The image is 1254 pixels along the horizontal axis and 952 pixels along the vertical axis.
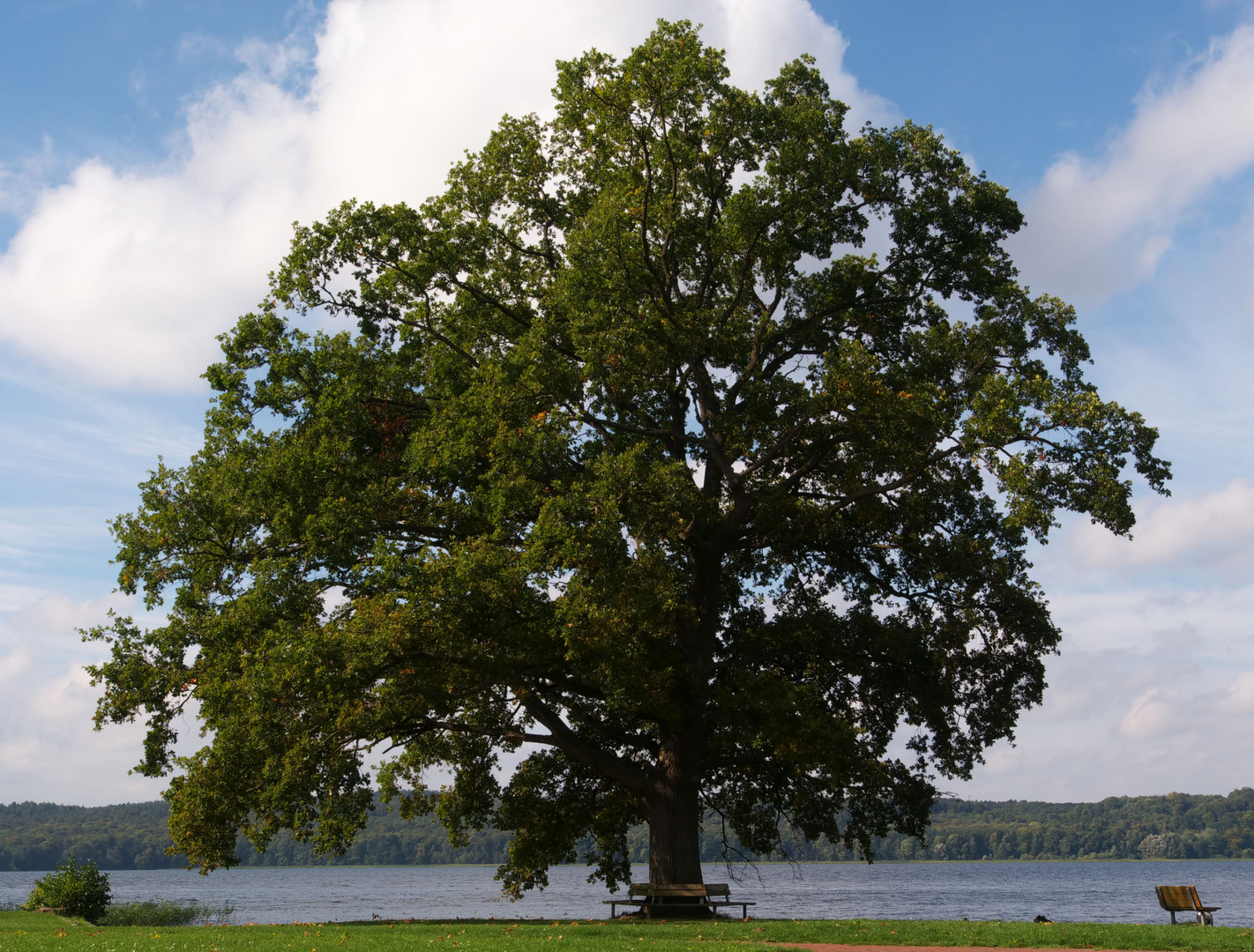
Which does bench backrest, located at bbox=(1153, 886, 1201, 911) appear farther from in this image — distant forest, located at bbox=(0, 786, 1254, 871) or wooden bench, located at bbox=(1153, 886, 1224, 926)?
distant forest, located at bbox=(0, 786, 1254, 871)

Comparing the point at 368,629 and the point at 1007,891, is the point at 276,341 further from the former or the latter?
the point at 1007,891

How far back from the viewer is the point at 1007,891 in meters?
69.5

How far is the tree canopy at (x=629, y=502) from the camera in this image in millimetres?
18156

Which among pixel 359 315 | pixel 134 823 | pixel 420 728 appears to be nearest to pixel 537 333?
pixel 359 315

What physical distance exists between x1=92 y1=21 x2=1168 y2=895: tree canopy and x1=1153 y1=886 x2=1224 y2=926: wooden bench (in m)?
4.52

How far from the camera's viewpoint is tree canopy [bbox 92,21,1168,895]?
1816 centimetres

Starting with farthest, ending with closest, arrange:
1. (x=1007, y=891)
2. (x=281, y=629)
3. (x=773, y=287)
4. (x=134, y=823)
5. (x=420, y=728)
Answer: (x=134, y=823)
(x=1007, y=891)
(x=773, y=287)
(x=420, y=728)
(x=281, y=629)

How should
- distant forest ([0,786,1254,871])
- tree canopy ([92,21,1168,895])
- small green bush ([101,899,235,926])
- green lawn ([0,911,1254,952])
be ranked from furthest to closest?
1. distant forest ([0,786,1254,871])
2. small green bush ([101,899,235,926])
3. tree canopy ([92,21,1168,895])
4. green lawn ([0,911,1254,952])

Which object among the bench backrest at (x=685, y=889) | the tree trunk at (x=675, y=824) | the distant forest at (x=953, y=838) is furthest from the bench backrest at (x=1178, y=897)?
the distant forest at (x=953, y=838)

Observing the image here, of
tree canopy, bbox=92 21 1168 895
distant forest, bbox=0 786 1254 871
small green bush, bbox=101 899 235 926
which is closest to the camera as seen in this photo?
tree canopy, bbox=92 21 1168 895

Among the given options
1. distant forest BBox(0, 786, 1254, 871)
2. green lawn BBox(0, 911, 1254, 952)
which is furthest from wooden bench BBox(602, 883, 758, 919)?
distant forest BBox(0, 786, 1254, 871)

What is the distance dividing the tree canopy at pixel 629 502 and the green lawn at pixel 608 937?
3142mm

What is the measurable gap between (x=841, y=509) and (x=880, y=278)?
5.35 meters

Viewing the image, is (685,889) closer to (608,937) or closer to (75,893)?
(608,937)
